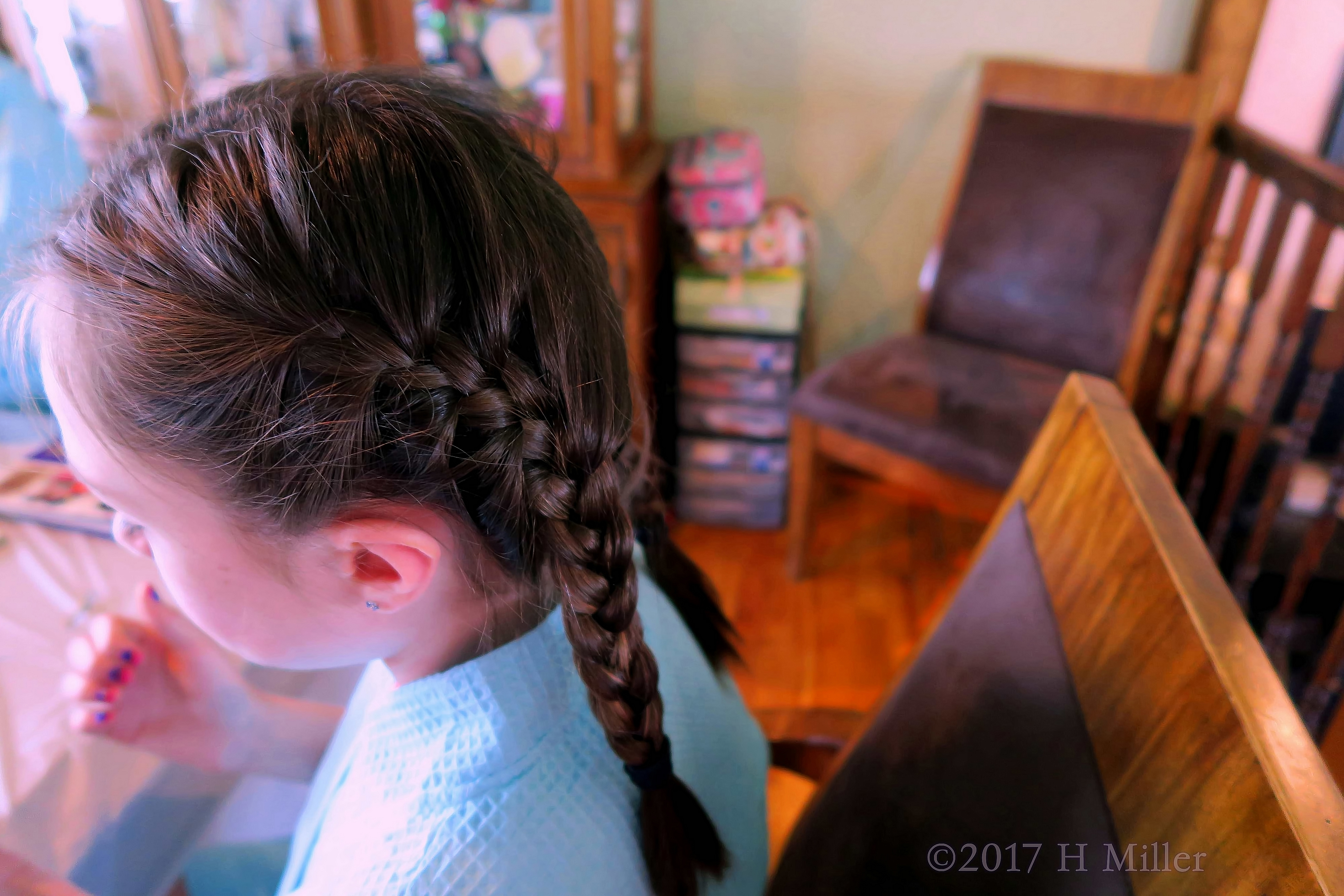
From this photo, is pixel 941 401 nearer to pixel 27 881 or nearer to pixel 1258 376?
pixel 1258 376

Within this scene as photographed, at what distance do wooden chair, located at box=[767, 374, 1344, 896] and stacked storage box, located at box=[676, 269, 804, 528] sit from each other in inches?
47.6

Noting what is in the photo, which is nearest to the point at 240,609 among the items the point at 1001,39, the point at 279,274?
the point at 279,274

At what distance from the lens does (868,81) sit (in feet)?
6.14

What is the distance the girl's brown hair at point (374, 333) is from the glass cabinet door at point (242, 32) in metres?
1.24

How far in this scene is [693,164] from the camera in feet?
5.66

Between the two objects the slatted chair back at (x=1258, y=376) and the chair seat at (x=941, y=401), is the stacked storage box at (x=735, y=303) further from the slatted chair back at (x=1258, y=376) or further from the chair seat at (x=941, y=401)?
the slatted chair back at (x=1258, y=376)

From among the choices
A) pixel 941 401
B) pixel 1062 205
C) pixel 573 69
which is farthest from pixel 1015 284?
pixel 573 69

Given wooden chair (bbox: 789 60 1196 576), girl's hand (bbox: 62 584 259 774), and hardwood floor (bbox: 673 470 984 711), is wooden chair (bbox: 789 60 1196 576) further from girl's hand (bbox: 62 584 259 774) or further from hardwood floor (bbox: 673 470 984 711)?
girl's hand (bbox: 62 584 259 774)

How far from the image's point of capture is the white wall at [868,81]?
69.2 inches

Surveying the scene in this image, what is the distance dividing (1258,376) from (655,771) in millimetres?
1774

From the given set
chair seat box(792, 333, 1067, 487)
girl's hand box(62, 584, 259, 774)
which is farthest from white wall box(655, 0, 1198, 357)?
girl's hand box(62, 584, 259, 774)

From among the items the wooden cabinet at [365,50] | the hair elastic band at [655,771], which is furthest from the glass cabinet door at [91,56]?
the hair elastic band at [655,771]

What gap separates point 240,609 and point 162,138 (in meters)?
0.27

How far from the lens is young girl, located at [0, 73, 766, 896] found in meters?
0.40
